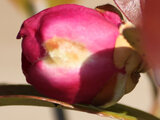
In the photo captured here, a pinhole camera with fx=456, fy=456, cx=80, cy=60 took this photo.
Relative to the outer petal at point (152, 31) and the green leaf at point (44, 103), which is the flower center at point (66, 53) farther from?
the outer petal at point (152, 31)

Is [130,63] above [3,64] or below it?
above

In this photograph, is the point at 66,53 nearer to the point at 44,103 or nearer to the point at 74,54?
the point at 74,54

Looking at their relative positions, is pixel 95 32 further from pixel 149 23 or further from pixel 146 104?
pixel 146 104

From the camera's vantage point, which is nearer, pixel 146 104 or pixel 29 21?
pixel 29 21

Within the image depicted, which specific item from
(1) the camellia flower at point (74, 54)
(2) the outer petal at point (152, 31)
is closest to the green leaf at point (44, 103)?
(1) the camellia flower at point (74, 54)

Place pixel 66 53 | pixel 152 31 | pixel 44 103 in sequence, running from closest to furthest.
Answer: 1. pixel 152 31
2. pixel 66 53
3. pixel 44 103

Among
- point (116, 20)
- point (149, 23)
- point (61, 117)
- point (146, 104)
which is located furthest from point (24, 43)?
point (146, 104)

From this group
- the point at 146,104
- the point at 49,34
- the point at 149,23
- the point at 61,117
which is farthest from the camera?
the point at 146,104

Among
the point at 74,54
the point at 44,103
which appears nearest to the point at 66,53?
the point at 74,54
